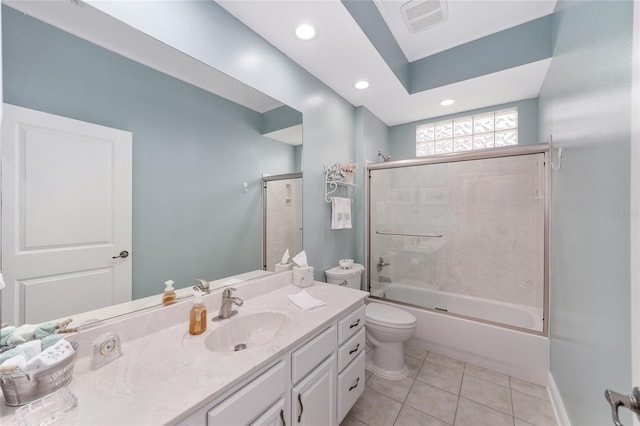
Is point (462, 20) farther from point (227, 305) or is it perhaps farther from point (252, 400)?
point (252, 400)

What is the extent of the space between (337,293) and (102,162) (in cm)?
136

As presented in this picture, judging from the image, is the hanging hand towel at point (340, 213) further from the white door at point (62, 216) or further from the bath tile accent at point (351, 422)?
the white door at point (62, 216)

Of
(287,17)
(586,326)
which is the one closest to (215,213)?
(287,17)

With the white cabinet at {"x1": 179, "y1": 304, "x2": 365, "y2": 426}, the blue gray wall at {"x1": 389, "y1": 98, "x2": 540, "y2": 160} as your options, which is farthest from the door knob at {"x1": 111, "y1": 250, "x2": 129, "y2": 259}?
the blue gray wall at {"x1": 389, "y1": 98, "x2": 540, "y2": 160}

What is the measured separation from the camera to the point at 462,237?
2.54m

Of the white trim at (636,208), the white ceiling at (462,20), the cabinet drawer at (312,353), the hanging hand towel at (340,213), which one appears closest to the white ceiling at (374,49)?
the white ceiling at (462,20)

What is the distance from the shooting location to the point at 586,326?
3.57ft

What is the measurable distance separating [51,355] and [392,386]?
1.94m

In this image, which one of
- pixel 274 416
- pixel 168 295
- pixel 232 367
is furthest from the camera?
pixel 168 295

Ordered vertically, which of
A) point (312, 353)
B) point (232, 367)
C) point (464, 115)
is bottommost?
point (312, 353)

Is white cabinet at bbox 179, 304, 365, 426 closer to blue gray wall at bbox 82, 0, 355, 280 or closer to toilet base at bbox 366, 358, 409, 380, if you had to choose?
toilet base at bbox 366, 358, 409, 380

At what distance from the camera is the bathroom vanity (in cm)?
67

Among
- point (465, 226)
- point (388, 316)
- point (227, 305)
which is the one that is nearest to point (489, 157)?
point (465, 226)

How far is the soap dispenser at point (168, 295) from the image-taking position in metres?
1.12
